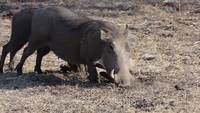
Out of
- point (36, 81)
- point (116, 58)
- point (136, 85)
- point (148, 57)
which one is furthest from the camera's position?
point (148, 57)

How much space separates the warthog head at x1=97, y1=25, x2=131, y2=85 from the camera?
8.68 metres

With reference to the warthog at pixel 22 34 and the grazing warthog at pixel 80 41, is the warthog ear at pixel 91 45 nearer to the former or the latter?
the grazing warthog at pixel 80 41

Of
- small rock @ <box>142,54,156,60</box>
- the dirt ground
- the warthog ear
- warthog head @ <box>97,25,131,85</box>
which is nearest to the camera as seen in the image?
the dirt ground

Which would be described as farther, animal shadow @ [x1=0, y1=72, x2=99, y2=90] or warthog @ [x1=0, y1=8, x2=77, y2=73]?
warthog @ [x1=0, y1=8, x2=77, y2=73]

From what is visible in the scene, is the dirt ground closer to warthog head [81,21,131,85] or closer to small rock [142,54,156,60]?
small rock [142,54,156,60]

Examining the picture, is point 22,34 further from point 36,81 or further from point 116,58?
point 116,58

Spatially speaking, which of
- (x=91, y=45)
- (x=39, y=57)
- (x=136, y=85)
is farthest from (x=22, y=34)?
(x=136, y=85)

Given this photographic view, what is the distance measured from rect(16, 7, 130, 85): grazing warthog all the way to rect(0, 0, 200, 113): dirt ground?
0.81 feet

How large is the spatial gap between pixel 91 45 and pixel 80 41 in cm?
25

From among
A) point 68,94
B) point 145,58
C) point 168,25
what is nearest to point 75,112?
point 68,94

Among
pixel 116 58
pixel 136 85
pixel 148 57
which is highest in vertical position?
pixel 116 58

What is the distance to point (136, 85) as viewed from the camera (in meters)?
8.96

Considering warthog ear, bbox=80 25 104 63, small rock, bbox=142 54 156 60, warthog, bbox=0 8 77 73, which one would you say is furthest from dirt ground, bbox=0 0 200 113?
warthog ear, bbox=80 25 104 63

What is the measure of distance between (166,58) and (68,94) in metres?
2.79
